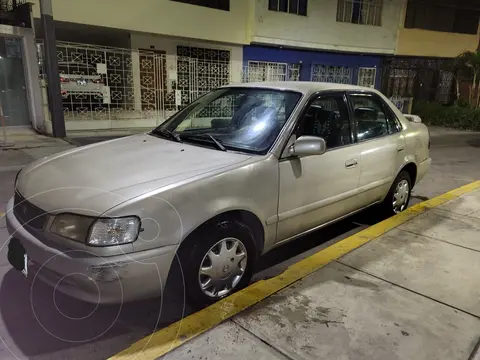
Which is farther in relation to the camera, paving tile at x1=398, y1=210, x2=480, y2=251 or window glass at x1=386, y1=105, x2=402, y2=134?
window glass at x1=386, y1=105, x2=402, y2=134

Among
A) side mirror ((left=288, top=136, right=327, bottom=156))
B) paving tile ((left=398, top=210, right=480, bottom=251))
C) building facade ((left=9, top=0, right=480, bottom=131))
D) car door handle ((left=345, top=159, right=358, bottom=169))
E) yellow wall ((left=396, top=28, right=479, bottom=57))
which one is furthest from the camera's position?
yellow wall ((left=396, top=28, right=479, bottom=57))

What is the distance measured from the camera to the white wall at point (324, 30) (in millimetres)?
15641

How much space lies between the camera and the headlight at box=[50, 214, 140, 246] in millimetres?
2221

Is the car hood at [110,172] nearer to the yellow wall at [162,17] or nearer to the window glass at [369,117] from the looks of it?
the window glass at [369,117]

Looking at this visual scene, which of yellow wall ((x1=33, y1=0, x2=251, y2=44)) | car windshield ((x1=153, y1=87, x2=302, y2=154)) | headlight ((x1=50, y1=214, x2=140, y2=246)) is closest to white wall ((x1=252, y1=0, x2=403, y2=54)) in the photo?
yellow wall ((x1=33, y1=0, x2=251, y2=44))

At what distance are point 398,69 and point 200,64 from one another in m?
12.3

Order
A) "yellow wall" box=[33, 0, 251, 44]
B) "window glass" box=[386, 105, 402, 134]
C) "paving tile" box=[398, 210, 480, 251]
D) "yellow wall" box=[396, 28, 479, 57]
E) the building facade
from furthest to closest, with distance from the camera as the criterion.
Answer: "yellow wall" box=[396, 28, 479, 57], the building facade, "yellow wall" box=[33, 0, 251, 44], "window glass" box=[386, 105, 402, 134], "paving tile" box=[398, 210, 480, 251]

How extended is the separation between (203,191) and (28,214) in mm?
1159

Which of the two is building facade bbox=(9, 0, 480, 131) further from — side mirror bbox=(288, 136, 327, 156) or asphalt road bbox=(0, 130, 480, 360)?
side mirror bbox=(288, 136, 327, 156)

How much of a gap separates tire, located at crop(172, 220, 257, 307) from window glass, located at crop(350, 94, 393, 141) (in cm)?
182

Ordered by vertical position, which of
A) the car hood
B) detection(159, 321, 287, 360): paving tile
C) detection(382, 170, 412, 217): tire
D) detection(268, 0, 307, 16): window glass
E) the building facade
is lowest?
detection(159, 321, 287, 360): paving tile

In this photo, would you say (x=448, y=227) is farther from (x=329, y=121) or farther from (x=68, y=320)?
(x=68, y=320)

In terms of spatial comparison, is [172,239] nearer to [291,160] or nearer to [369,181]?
[291,160]

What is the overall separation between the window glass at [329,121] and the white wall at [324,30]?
1262cm
